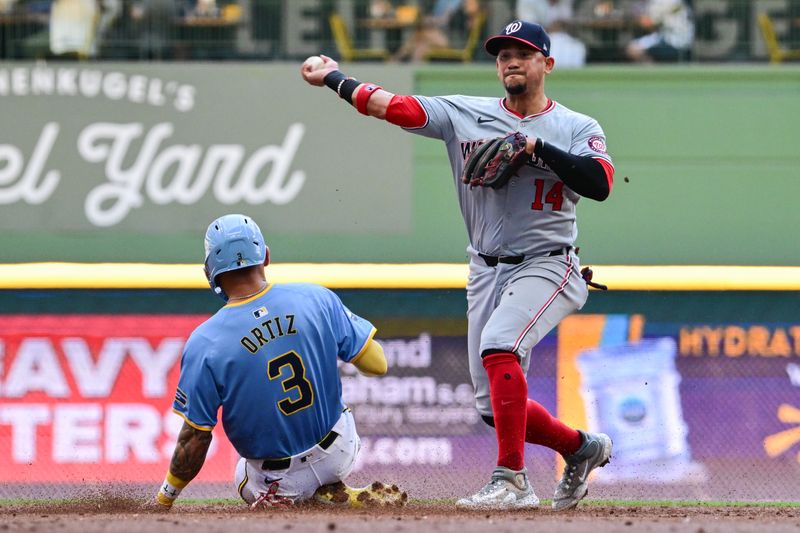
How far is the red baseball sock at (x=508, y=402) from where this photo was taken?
196 inches

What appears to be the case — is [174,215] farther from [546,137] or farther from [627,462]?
[546,137]

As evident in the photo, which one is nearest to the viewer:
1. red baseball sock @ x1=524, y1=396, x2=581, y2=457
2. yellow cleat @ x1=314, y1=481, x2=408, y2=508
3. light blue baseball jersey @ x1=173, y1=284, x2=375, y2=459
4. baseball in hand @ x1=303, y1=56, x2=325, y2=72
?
light blue baseball jersey @ x1=173, y1=284, x2=375, y2=459

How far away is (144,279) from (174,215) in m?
1.13

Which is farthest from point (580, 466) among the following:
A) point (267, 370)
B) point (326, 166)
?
point (326, 166)

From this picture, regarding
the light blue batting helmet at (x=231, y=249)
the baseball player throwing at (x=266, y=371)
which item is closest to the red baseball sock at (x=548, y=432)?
the baseball player throwing at (x=266, y=371)

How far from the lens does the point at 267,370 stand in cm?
480

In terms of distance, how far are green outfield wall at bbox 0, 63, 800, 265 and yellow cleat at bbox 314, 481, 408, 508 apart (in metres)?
3.86

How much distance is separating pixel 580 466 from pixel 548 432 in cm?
30

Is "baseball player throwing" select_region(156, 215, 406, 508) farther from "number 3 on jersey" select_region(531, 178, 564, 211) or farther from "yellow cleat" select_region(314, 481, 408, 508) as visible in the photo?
"number 3 on jersey" select_region(531, 178, 564, 211)

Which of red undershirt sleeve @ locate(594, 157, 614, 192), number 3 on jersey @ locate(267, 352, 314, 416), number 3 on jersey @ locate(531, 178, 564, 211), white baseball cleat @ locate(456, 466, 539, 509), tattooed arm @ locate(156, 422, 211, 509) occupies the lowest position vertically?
white baseball cleat @ locate(456, 466, 539, 509)

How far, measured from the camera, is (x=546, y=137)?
5.27 m

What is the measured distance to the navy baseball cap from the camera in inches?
204

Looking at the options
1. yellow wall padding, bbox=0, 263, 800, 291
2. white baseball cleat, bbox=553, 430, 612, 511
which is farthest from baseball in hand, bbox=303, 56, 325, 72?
yellow wall padding, bbox=0, 263, 800, 291

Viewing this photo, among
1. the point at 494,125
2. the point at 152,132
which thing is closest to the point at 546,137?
the point at 494,125
